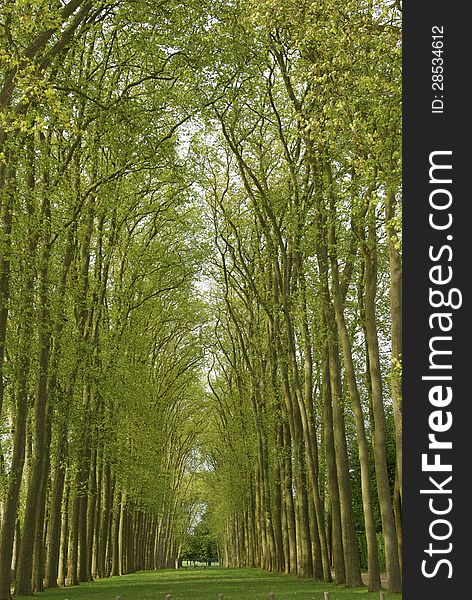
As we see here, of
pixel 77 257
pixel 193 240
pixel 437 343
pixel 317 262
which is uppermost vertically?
pixel 193 240

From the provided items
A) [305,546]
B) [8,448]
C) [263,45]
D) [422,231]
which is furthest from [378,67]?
[8,448]

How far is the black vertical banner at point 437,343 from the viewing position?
619 centimetres

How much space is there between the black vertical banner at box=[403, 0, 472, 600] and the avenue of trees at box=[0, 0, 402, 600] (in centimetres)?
575

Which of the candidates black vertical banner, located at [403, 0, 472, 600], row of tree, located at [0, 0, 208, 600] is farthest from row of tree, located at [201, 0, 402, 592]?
black vertical banner, located at [403, 0, 472, 600]

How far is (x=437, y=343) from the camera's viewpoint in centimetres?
632

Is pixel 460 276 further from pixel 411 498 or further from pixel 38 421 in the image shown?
Result: pixel 38 421

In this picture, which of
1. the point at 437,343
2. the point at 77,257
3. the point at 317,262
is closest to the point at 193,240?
the point at 77,257

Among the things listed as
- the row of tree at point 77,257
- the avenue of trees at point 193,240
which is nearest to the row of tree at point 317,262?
the avenue of trees at point 193,240

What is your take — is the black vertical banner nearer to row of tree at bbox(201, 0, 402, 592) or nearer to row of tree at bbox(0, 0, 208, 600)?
row of tree at bbox(201, 0, 402, 592)

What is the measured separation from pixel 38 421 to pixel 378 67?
1445 cm

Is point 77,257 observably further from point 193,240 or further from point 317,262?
point 193,240

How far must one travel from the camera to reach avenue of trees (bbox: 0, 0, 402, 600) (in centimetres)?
1678

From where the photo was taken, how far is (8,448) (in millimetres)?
38594

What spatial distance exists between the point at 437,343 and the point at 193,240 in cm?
3981
